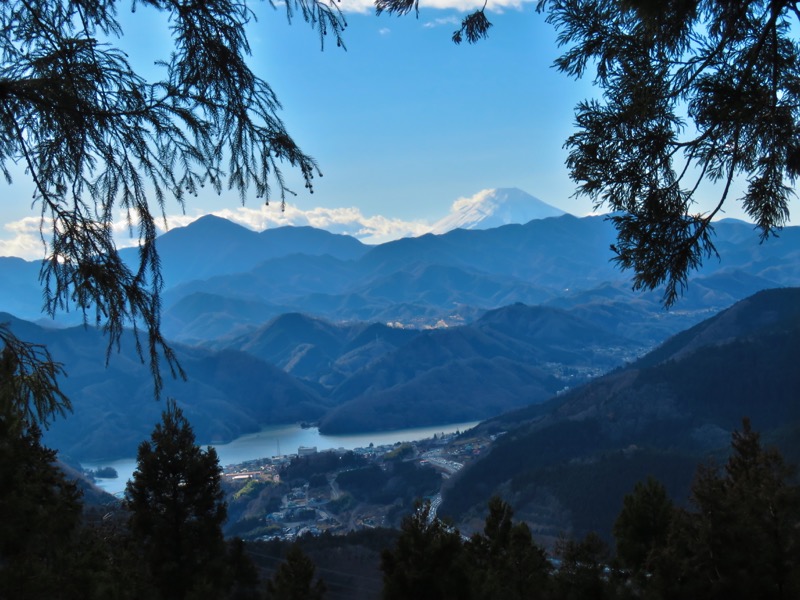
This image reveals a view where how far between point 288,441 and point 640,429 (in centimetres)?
5259

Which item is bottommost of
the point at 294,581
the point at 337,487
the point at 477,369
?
the point at 337,487

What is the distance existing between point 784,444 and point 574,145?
5105 centimetres

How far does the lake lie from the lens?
297ft

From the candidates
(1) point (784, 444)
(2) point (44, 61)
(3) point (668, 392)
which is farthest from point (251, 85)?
(3) point (668, 392)

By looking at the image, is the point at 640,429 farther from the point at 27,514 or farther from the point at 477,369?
the point at 477,369

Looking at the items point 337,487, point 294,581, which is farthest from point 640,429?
point 294,581

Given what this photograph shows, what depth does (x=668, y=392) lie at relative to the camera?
70938mm

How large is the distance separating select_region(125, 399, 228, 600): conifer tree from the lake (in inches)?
2928

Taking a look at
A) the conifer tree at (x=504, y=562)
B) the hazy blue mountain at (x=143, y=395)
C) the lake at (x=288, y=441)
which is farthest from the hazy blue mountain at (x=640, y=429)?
the hazy blue mountain at (x=143, y=395)

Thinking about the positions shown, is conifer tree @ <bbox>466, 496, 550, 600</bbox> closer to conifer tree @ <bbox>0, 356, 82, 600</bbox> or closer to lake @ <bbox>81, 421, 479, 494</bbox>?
conifer tree @ <bbox>0, 356, 82, 600</bbox>

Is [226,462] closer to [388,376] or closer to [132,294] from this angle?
[388,376]

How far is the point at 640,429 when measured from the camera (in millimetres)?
66688

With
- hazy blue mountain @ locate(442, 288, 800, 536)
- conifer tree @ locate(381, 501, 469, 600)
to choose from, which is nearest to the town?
hazy blue mountain @ locate(442, 288, 800, 536)

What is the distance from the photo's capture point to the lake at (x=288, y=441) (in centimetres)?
9044
